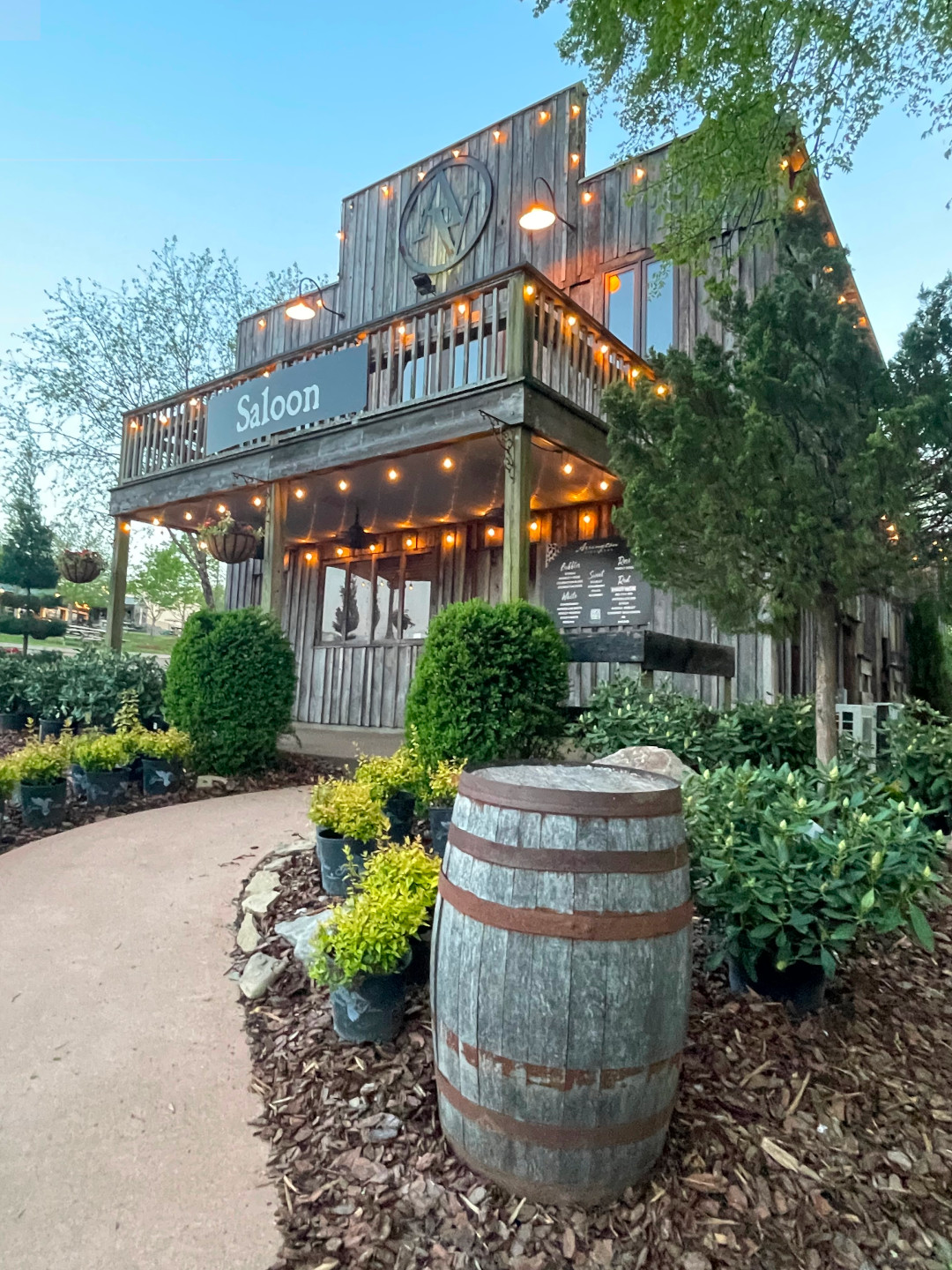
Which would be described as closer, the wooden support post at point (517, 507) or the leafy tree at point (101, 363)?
the wooden support post at point (517, 507)

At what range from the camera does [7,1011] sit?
2.21 m

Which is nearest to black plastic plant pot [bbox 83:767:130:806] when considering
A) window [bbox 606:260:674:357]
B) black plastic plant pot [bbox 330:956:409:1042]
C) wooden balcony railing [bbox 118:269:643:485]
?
black plastic plant pot [bbox 330:956:409:1042]

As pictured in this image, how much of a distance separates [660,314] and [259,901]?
293 inches

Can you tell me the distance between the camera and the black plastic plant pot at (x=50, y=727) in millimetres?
6570

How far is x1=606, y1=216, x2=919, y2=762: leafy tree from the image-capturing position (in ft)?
10.6

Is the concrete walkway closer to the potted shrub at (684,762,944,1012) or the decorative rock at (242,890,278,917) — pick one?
the decorative rock at (242,890,278,917)

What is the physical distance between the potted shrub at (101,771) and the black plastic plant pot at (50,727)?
2415mm

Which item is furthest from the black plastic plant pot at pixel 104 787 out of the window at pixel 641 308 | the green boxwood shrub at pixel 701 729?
the window at pixel 641 308

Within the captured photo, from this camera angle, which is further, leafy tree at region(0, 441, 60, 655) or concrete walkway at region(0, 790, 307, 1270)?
leafy tree at region(0, 441, 60, 655)

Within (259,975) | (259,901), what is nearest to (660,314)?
(259,901)

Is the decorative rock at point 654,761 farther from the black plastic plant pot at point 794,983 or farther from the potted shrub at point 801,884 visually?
the black plastic plant pot at point 794,983

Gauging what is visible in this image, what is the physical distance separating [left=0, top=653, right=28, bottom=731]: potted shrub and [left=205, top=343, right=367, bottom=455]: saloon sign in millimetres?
3322

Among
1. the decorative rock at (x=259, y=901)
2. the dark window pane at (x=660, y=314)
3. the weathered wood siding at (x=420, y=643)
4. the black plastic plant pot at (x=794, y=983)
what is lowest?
the decorative rock at (x=259, y=901)

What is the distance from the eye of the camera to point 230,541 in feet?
24.5
